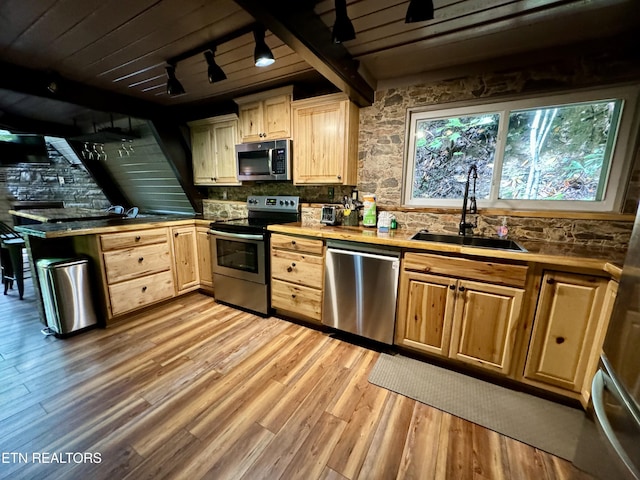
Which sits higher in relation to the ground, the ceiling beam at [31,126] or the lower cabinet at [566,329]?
the ceiling beam at [31,126]

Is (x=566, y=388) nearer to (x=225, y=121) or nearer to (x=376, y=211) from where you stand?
(x=376, y=211)

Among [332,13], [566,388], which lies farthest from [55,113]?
[566,388]

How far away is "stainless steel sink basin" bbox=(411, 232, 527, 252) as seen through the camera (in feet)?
6.50

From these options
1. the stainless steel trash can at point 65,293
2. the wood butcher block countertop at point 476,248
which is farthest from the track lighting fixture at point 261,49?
the stainless steel trash can at point 65,293

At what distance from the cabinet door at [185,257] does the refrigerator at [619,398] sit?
336 centimetres

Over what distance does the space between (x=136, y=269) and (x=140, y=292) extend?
250 millimetres

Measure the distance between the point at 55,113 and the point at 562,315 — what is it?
5.76 m

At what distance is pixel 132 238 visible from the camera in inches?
98.7

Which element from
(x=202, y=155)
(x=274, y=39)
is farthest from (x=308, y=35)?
(x=202, y=155)

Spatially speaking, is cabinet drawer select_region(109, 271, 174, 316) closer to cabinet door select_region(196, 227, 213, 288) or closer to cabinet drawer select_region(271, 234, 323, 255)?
cabinet door select_region(196, 227, 213, 288)

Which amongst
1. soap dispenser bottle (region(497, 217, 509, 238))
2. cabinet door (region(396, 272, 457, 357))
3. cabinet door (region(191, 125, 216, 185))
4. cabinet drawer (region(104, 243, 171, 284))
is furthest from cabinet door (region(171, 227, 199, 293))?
soap dispenser bottle (region(497, 217, 509, 238))

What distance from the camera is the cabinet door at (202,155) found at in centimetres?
320

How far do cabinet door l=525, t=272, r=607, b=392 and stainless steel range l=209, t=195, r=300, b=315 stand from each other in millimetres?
2171

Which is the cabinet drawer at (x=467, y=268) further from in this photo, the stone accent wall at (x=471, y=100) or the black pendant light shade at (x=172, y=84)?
the black pendant light shade at (x=172, y=84)
